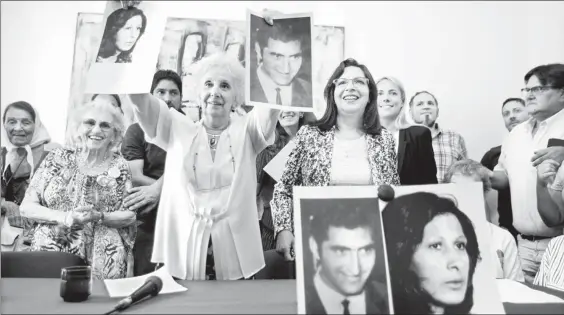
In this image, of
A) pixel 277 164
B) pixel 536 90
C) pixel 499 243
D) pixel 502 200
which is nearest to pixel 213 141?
pixel 277 164

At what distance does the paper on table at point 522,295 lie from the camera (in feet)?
3.02

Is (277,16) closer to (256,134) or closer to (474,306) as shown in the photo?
(256,134)

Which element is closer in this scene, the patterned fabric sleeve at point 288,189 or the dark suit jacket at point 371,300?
the dark suit jacket at point 371,300

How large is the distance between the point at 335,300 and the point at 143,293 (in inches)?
15.5

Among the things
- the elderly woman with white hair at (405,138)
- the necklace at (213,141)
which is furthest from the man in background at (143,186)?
the elderly woman with white hair at (405,138)

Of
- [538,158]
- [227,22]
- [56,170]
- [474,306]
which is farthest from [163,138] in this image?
[538,158]

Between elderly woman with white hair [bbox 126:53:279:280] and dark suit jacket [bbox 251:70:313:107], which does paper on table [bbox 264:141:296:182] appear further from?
dark suit jacket [bbox 251:70:313:107]

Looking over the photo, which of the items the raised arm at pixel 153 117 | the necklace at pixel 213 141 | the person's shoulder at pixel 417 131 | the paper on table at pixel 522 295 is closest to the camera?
the paper on table at pixel 522 295

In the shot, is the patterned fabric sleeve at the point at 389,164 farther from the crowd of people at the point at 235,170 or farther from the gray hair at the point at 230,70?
the gray hair at the point at 230,70

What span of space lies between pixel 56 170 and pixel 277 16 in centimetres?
125

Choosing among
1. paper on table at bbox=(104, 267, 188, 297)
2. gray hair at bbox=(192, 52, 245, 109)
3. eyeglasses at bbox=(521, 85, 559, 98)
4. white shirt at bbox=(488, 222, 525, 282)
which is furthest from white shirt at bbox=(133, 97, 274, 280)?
eyeglasses at bbox=(521, 85, 559, 98)

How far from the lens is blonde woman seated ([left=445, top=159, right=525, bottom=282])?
5.59 feet

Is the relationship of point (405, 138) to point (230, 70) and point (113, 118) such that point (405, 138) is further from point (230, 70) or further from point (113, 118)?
point (113, 118)

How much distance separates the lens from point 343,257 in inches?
30.5
